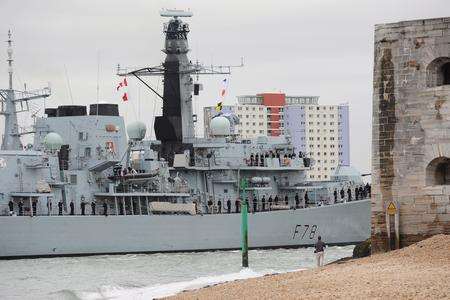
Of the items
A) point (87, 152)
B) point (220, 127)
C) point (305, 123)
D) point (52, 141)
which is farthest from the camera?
point (305, 123)

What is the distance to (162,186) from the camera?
54125 millimetres

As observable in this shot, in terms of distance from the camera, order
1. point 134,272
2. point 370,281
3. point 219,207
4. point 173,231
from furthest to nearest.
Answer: point 219,207 < point 173,231 < point 134,272 < point 370,281

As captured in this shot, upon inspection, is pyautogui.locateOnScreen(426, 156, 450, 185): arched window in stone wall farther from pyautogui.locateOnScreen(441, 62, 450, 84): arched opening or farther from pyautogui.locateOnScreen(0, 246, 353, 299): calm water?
pyautogui.locateOnScreen(0, 246, 353, 299): calm water

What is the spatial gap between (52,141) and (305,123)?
4533cm

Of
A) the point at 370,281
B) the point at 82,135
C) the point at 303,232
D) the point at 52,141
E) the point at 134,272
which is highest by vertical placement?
the point at 82,135

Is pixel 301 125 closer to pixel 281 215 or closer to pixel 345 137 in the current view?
pixel 345 137

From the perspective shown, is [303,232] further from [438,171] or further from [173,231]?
[438,171]

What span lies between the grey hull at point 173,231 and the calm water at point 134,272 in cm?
91

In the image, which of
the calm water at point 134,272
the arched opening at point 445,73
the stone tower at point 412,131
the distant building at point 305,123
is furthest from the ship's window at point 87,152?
the arched opening at point 445,73

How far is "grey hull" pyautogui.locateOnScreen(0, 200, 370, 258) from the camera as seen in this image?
47438 millimetres

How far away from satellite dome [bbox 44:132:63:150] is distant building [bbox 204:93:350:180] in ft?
103

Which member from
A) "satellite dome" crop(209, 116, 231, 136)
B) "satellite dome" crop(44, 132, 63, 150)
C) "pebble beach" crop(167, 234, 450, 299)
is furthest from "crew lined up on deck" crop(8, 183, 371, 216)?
"pebble beach" crop(167, 234, 450, 299)

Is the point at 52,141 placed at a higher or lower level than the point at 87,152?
higher

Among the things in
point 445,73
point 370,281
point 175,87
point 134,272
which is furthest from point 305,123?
point 370,281
